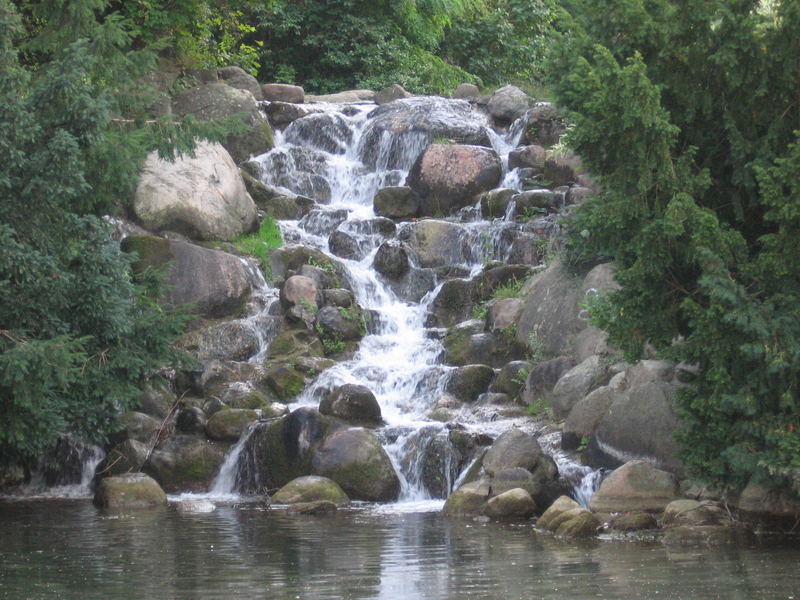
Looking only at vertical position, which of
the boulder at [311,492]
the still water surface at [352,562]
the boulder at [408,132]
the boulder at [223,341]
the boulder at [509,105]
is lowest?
the still water surface at [352,562]

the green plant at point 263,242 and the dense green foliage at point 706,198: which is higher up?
the green plant at point 263,242

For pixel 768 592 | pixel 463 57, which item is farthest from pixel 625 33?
pixel 463 57

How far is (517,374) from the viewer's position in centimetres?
1694

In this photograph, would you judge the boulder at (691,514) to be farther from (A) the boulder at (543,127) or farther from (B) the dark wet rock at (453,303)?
(A) the boulder at (543,127)

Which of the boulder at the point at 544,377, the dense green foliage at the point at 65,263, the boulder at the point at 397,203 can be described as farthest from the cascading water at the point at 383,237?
the dense green foliage at the point at 65,263

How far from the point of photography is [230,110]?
25703mm

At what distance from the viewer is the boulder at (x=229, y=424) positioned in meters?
16.0

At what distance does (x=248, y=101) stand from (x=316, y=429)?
516 inches

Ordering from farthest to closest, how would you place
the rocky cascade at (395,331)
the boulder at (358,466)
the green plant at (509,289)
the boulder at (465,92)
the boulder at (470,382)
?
the boulder at (465,92)
the green plant at (509,289)
the boulder at (470,382)
the boulder at (358,466)
the rocky cascade at (395,331)

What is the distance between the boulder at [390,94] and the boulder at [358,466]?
15599mm

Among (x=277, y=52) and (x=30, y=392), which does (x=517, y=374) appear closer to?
(x=30, y=392)

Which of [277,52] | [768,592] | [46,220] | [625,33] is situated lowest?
[768,592]

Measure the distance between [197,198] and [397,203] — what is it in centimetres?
431

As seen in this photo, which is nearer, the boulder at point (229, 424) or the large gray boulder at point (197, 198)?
the boulder at point (229, 424)
